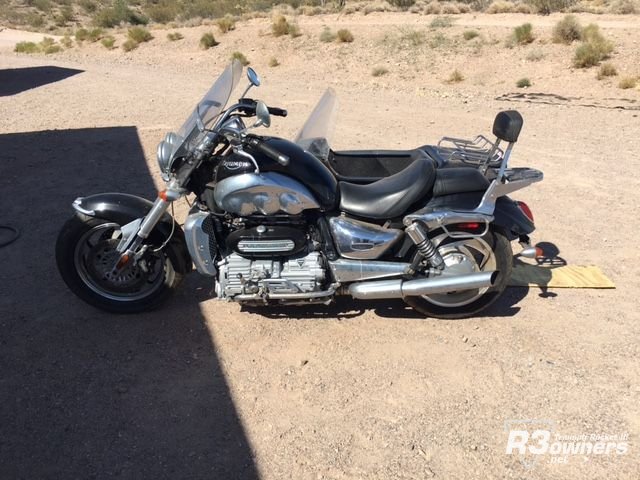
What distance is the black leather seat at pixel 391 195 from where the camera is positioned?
135 inches

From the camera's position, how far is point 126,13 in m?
31.4

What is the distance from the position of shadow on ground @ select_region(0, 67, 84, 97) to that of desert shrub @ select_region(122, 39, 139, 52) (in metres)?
5.65

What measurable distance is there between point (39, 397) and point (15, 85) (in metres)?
11.8

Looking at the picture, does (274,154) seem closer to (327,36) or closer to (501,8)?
(327,36)

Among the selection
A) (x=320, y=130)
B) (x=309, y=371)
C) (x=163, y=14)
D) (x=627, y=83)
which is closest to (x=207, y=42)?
(x=627, y=83)

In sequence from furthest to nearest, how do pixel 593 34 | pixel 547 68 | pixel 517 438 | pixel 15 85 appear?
pixel 593 34 < pixel 547 68 < pixel 15 85 < pixel 517 438

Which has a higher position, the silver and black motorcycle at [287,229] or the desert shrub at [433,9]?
the silver and black motorcycle at [287,229]

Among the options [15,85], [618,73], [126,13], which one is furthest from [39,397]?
[126,13]

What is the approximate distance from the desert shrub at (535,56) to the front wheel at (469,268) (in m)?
12.9

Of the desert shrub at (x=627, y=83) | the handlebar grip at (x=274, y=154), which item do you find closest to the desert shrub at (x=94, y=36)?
the desert shrub at (x=627, y=83)

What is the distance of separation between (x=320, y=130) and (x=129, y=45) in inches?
754

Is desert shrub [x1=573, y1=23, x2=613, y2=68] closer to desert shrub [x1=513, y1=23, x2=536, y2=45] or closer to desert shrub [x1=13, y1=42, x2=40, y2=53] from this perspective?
desert shrub [x1=513, y1=23, x2=536, y2=45]

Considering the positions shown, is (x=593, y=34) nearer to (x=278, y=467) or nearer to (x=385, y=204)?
(x=385, y=204)

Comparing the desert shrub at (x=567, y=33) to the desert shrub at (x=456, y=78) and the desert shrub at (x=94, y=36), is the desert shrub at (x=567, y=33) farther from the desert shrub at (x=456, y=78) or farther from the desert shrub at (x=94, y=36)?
the desert shrub at (x=94, y=36)
